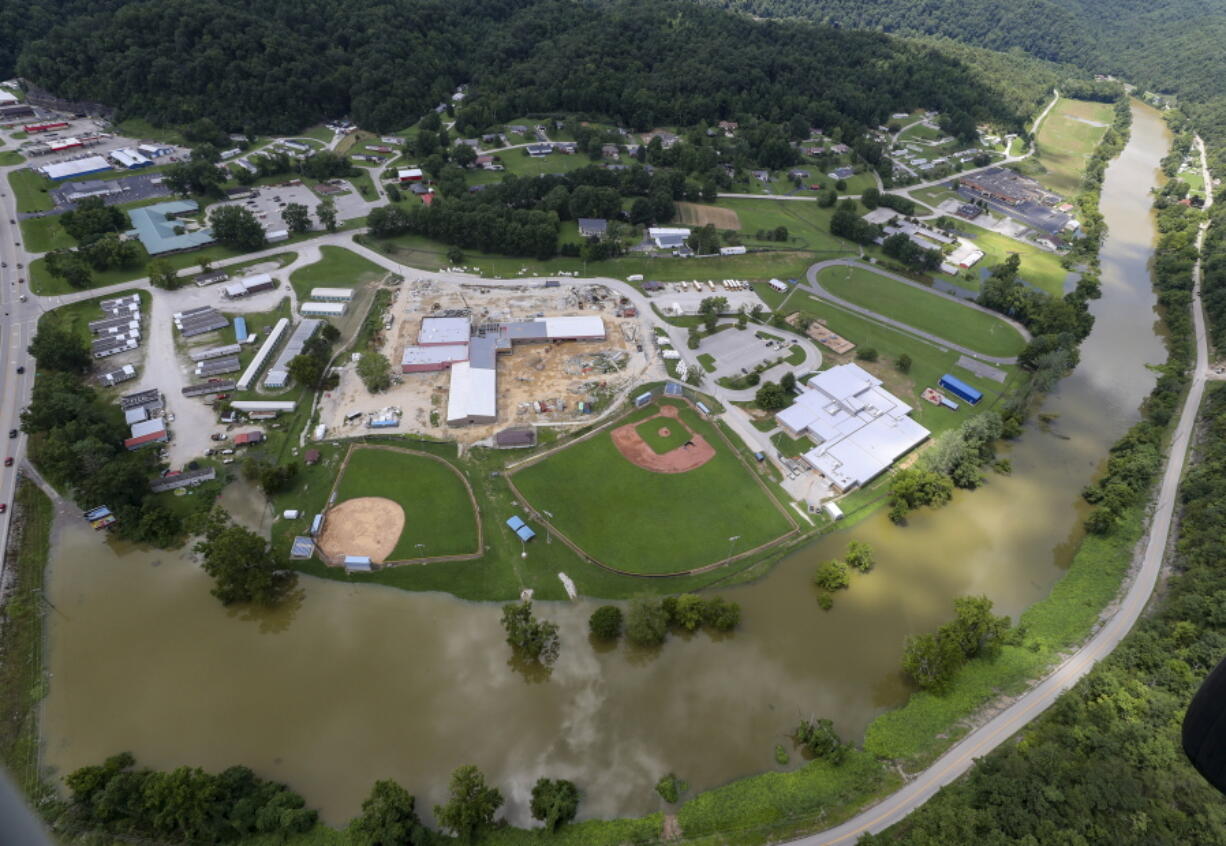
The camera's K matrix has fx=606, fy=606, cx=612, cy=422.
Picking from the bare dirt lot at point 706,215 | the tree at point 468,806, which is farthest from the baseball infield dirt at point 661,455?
the bare dirt lot at point 706,215

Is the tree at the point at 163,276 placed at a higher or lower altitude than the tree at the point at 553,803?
higher

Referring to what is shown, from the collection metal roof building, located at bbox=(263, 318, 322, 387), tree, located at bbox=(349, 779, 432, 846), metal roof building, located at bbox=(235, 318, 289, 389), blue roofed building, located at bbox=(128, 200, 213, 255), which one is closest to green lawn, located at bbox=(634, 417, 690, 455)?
tree, located at bbox=(349, 779, 432, 846)

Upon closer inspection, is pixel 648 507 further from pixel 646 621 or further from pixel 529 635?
pixel 529 635

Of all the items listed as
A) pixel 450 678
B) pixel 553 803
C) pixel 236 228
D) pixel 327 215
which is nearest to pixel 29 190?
pixel 236 228

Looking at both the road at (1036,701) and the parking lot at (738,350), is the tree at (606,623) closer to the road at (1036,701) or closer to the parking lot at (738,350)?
the road at (1036,701)

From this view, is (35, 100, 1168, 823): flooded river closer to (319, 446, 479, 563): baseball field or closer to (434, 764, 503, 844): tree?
(434, 764, 503, 844): tree

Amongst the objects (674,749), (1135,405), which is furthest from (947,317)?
(674,749)
